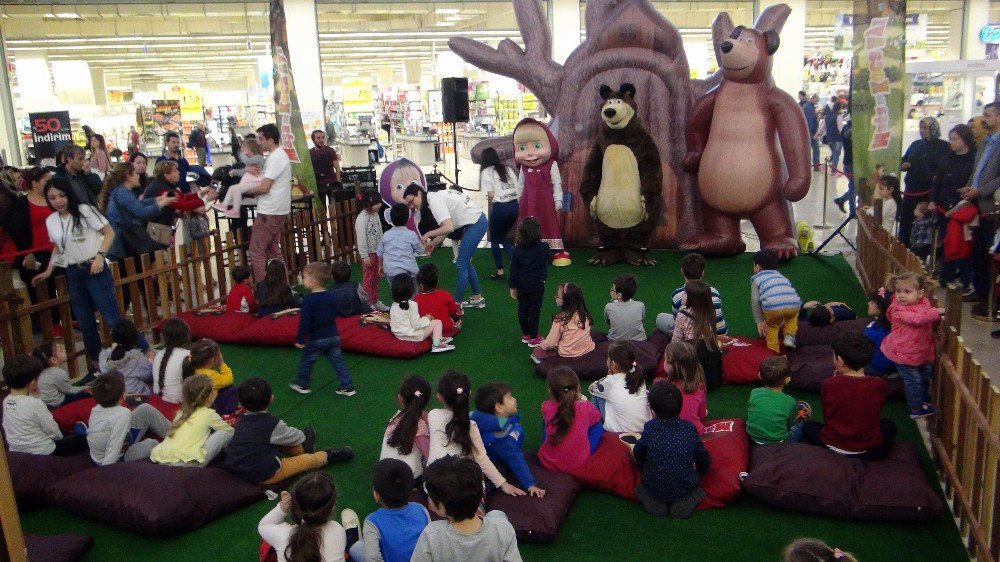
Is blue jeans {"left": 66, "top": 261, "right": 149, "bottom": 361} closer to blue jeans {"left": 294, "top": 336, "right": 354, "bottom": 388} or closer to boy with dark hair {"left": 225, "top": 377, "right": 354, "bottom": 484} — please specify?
blue jeans {"left": 294, "top": 336, "right": 354, "bottom": 388}

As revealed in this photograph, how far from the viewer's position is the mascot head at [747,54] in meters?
8.65

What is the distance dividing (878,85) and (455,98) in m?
5.36

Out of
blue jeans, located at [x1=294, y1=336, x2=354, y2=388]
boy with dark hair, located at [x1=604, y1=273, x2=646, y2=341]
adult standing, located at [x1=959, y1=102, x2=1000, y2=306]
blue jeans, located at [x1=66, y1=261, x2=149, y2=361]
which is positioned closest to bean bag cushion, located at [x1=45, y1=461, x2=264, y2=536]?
blue jeans, located at [x1=294, y1=336, x2=354, y2=388]

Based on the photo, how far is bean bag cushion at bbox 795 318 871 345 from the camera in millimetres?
6016

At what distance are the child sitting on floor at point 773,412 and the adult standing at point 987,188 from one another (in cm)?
334

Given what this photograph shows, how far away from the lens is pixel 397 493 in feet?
10.5

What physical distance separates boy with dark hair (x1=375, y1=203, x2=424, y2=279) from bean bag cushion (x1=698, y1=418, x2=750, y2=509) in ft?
10.6

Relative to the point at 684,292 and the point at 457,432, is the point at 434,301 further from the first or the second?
the point at 457,432

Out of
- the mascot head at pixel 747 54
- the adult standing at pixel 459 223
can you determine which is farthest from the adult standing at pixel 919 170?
the adult standing at pixel 459 223

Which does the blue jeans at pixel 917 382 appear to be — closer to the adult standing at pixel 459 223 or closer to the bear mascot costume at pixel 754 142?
the adult standing at pixel 459 223

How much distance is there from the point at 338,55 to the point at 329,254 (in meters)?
12.1

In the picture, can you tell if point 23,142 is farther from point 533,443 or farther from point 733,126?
point 533,443

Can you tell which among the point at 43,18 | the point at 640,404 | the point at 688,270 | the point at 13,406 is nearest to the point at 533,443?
the point at 640,404

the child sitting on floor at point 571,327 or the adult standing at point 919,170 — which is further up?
the adult standing at point 919,170
